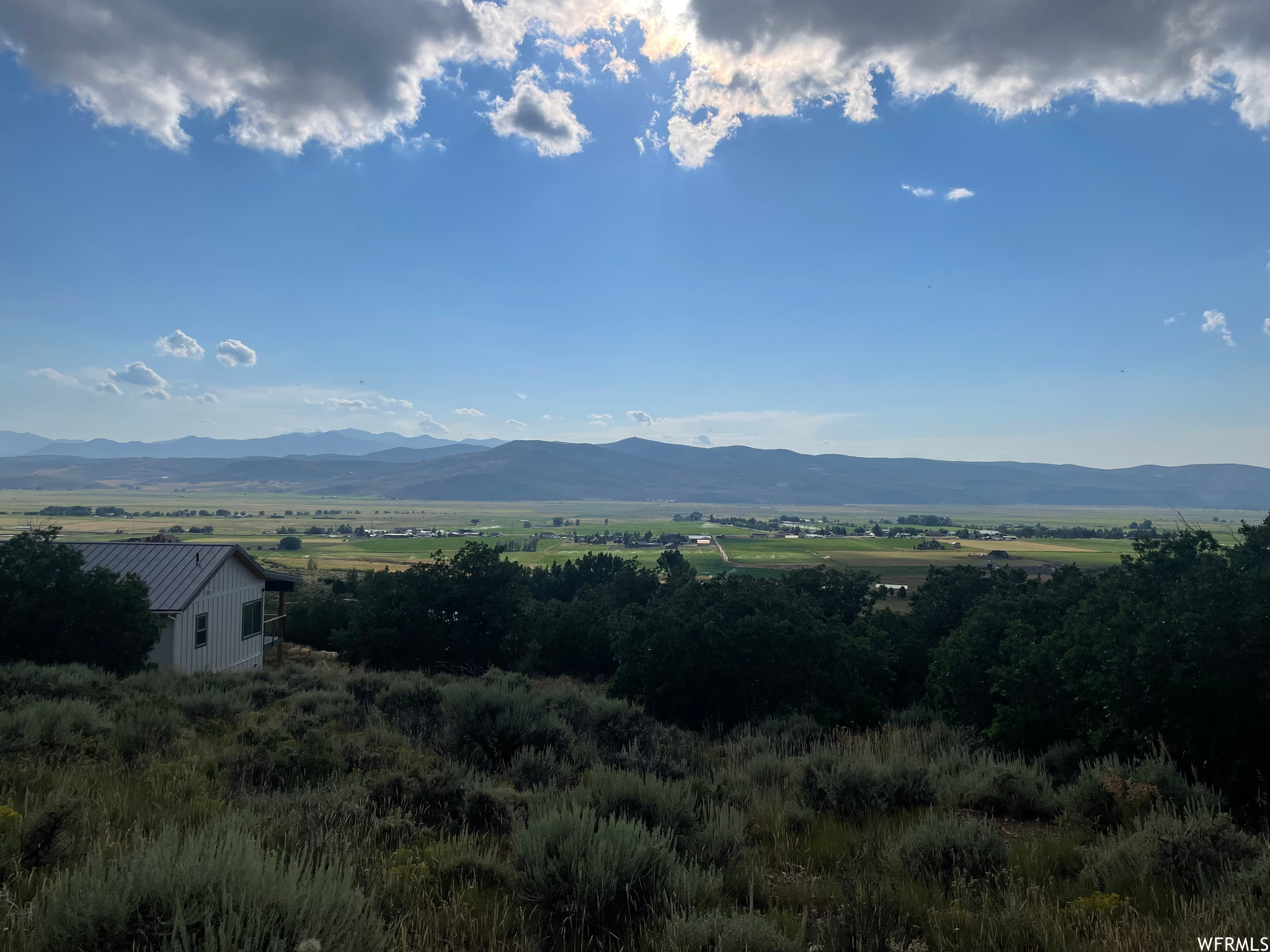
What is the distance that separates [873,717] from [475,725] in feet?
33.6

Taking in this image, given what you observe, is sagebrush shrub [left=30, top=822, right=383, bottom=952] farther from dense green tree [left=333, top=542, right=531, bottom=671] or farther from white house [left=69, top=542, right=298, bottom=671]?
dense green tree [left=333, top=542, right=531, bottom=671]

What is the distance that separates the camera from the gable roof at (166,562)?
21.8 meters

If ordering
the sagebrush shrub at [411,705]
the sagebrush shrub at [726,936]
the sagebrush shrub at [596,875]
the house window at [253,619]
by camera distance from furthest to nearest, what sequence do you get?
the house window at [253,619]
the sagebrush shrub at [411,705]
the sagebrush shrub at [596,875]
the sagebrush shrub at [726,936]

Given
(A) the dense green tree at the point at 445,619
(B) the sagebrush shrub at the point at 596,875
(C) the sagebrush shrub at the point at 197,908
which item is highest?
(C) the sagebrush shrub at the point at 197,908

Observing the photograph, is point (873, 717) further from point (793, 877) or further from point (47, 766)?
point (47, 766)

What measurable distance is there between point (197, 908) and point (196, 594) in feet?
73.8

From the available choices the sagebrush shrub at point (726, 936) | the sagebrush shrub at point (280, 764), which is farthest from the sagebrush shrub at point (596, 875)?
the sagebrush shrub at point (280, 764)

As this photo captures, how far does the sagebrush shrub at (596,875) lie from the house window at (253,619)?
997 inches

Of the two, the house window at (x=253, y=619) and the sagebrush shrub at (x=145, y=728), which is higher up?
the sagebrush shrub at (x=145, y=728)

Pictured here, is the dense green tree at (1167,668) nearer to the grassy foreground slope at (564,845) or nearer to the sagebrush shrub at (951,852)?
the grassy foreground slope at (564,845)

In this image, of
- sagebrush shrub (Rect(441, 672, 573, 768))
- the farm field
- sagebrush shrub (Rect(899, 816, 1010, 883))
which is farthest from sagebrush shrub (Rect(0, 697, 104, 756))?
the farm field

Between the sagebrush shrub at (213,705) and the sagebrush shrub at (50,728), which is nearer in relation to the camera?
the sagebrush shrub at (50,728)

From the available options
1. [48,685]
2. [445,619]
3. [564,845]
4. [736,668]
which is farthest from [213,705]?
[445,619]

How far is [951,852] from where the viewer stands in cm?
508
